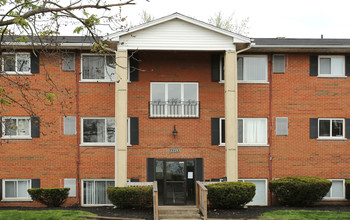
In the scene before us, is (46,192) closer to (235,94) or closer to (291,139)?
(235,94)

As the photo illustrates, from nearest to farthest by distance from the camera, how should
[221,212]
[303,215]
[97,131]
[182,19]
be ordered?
1. [303,215]
2. [221,212]
3. [182,19]
4. [97,131]

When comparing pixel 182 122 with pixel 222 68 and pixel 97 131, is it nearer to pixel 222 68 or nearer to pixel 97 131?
pixel 222 68

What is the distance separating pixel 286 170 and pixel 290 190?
1571mm

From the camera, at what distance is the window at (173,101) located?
17.5 metres

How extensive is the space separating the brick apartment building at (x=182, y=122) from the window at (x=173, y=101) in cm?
4

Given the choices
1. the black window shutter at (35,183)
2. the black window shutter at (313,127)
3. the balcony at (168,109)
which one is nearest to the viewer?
the black window shutter at (35,183)

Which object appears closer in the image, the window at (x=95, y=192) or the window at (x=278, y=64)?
the window at (x=95, y=192)

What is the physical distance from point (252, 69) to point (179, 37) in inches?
153

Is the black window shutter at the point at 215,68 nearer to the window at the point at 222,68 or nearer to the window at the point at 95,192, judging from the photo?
the window at the point at 222,68

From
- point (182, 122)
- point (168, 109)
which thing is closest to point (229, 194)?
point (182, 122)

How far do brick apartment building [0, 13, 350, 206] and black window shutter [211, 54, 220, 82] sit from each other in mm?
48

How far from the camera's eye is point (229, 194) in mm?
15273

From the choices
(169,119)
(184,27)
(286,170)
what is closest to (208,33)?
(184,27)

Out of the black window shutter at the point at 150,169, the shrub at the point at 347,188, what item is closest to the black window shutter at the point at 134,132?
the black window shutter at the point at 150,169
